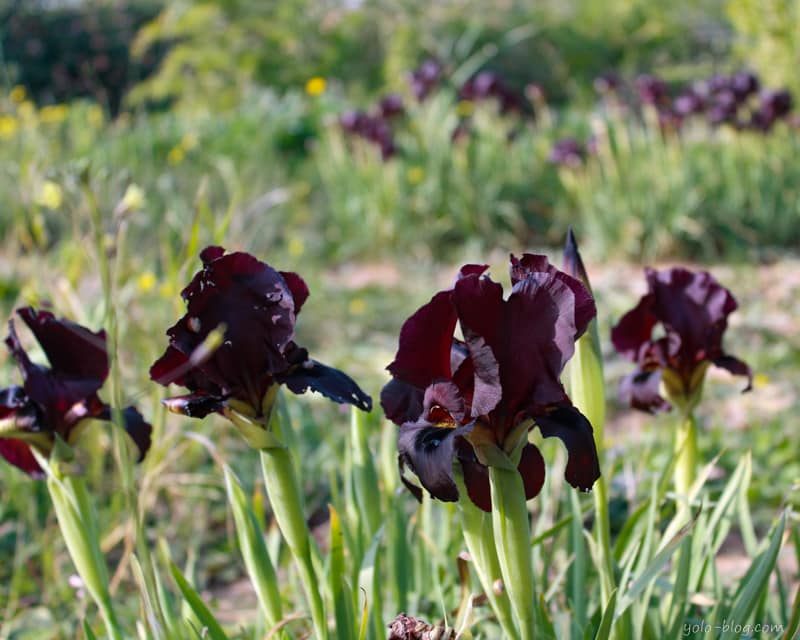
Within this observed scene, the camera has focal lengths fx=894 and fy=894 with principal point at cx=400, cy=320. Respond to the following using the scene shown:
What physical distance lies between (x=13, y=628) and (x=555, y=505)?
1.32 m

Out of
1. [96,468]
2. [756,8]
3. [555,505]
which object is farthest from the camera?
[756,8]

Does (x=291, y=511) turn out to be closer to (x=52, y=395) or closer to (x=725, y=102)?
(x=52, y=395)

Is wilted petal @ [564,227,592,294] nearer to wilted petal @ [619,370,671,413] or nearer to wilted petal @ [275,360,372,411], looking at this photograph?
wilted petal @ [275,360,372,411]

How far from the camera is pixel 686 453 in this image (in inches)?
58.6

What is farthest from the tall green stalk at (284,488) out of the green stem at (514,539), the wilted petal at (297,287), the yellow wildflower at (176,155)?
the yellow wildflower at (176,155)

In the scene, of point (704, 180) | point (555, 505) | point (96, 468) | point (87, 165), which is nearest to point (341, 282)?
point (704, 180)

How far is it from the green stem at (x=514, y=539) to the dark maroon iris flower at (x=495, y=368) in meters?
0.03

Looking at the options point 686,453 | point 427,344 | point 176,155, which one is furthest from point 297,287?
point 176,155

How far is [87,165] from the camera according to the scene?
1.50m

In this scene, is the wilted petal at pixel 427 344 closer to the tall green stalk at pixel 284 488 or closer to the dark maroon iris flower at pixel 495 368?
the dark maroon iris flower at pixel 495 368

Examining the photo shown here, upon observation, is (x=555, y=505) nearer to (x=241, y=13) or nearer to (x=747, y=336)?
(x=747, y=336)

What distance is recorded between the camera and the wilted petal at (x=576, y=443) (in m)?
0.91

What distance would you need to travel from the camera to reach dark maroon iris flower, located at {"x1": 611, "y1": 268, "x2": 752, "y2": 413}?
1.45 meters

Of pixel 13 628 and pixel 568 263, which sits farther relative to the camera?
pixel 13 628
